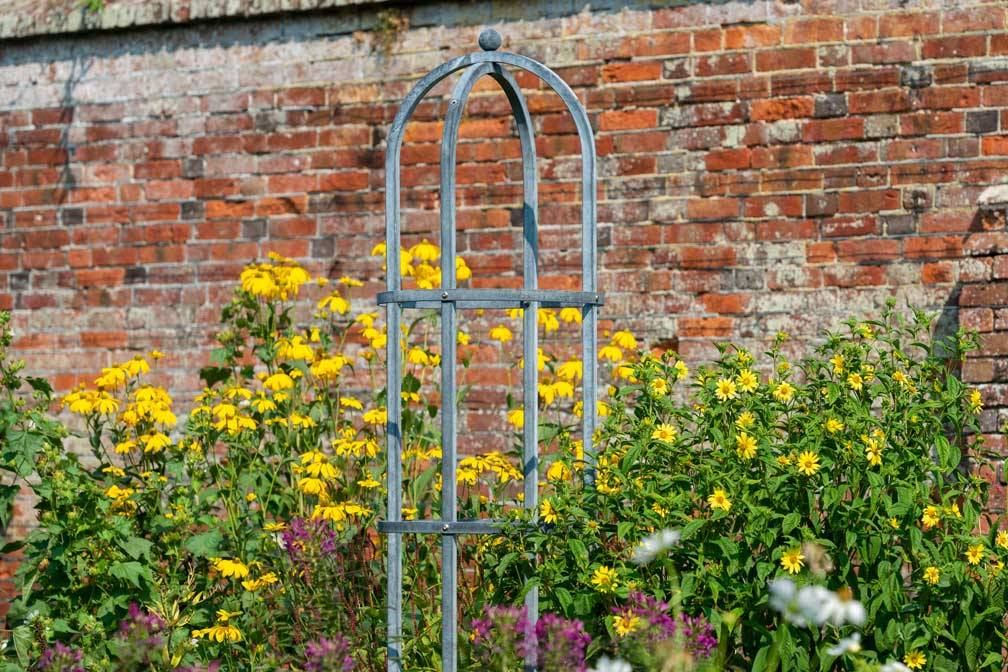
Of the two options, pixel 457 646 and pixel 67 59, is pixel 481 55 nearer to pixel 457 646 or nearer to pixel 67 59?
pixel 457 646

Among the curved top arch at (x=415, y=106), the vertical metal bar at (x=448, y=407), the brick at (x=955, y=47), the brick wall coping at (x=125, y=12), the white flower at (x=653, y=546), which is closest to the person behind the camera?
the white flower at (x=653, y=546)

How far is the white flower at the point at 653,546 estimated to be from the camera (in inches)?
98.5

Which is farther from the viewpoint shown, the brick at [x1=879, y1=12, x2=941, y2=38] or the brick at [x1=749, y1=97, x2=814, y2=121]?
the brick at [x1=749, y1=97, x2=814, y2=121]

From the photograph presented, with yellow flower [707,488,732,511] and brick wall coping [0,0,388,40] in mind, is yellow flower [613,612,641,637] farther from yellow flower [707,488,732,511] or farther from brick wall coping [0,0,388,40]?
brick wall coping [0,0,388,40]

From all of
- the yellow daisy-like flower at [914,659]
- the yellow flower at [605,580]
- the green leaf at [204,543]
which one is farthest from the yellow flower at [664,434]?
the green leaf at [204,543]

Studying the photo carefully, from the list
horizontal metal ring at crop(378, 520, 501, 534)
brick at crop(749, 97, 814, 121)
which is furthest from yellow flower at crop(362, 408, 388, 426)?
brick at crop(749, 97, 814, 121)

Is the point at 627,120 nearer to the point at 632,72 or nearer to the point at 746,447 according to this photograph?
the point at 632,72

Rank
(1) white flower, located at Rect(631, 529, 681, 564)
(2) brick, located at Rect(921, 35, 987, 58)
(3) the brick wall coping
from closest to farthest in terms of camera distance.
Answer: (1) white flower, located at Rect(631, 529, 681, 564) < (2) brick, located at Rect(921, 35, 987, 58) < (3) the brick wall coping

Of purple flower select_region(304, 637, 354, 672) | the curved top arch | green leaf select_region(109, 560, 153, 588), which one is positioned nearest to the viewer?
purple flower select_region(304, 637, 354, 672)

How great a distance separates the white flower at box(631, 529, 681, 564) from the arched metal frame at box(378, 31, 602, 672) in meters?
0.35

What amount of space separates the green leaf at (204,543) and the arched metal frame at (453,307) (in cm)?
88

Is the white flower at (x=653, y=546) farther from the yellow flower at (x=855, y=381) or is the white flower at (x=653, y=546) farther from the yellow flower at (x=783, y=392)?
the yellow flower at (x=855, y=381)

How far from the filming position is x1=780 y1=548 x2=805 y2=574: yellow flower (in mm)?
3025

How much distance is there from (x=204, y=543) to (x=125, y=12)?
109 inches
